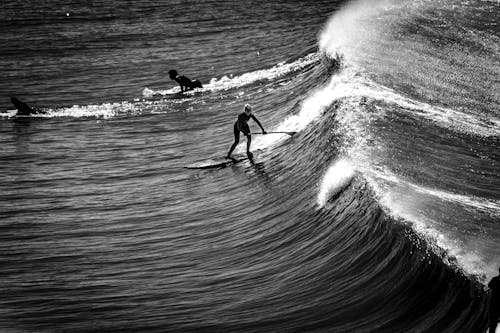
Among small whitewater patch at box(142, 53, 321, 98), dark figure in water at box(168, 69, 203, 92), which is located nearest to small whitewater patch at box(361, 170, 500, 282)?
dark figure in water at box(168, 69, 203, 92)

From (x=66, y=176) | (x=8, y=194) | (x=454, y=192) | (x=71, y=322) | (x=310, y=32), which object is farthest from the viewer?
(x=310, y=32)

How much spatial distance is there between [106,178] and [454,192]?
11608mm

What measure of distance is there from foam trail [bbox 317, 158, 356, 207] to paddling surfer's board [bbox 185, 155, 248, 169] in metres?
4.88

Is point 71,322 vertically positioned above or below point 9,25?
below

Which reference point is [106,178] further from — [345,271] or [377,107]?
[345,271]

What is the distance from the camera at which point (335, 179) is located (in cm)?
1912

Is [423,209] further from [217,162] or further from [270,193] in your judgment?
[217,162]

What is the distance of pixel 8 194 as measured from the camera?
78.6ft

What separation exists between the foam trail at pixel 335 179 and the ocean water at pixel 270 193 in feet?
0.20

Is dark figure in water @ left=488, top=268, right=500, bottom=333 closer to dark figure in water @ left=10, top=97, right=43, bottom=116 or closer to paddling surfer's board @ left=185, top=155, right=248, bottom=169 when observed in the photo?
paddling surfer's board @ left=185, top=155, right=248, bottom=169

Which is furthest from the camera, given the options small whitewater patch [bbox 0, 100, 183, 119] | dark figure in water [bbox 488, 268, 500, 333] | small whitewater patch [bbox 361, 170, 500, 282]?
small whitewater patch [bbox 0, 100, 183, 119]

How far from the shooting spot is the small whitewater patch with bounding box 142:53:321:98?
38188mm

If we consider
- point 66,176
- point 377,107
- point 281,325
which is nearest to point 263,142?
point 377,107

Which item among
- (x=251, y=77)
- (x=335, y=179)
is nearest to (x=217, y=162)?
(x=335, y=179)
